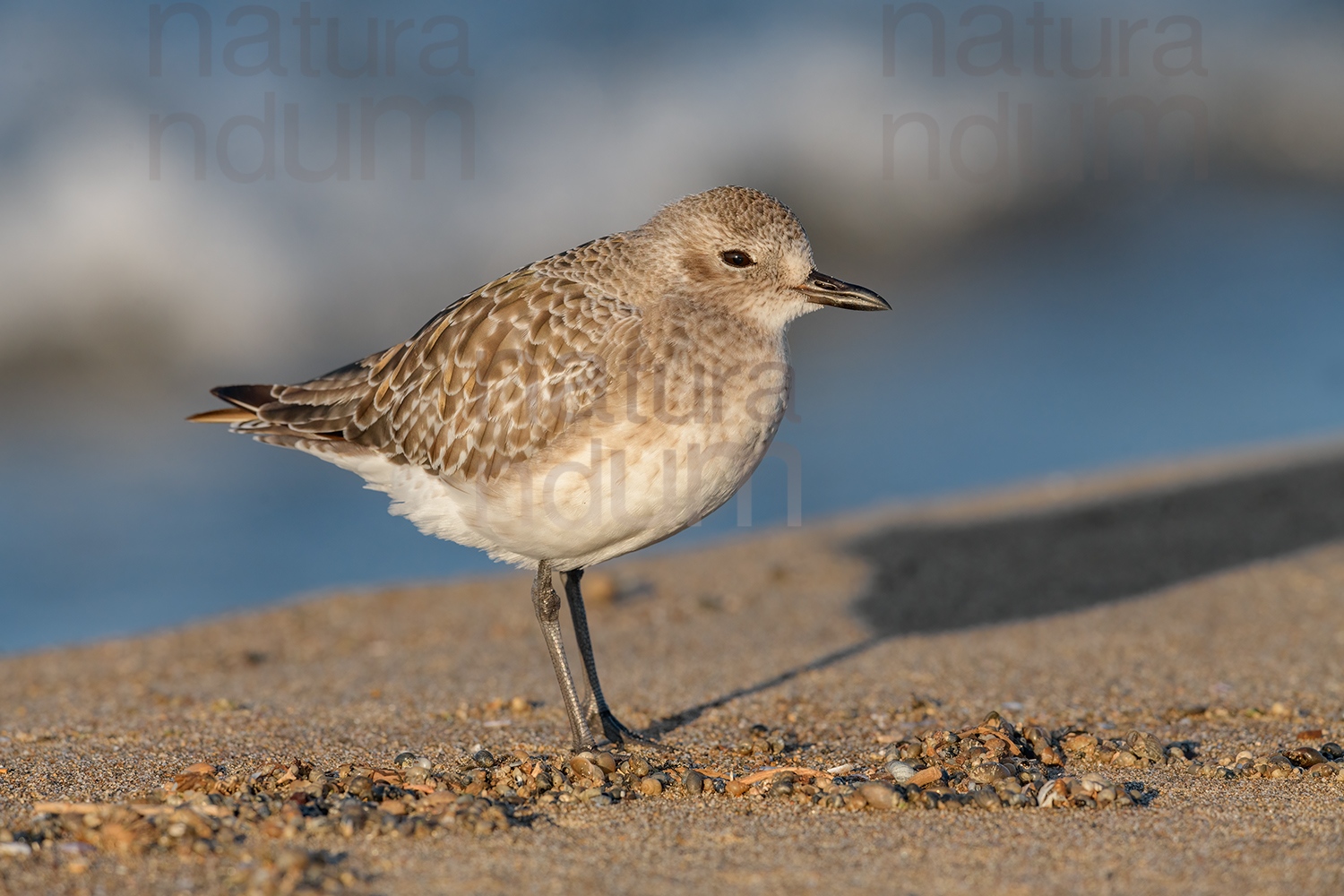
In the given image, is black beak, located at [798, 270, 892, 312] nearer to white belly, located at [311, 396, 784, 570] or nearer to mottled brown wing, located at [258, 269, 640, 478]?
white belly, located at [311, 396, 784, 570]

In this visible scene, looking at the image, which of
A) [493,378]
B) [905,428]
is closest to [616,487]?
[493,378]

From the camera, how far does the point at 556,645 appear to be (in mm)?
5238

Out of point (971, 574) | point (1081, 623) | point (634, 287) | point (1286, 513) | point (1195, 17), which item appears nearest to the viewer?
point (634, 287)

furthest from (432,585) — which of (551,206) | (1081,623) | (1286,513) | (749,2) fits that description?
(749,2)

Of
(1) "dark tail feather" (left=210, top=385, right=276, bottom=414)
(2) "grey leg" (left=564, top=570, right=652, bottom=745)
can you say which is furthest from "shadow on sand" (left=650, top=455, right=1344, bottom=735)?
(1) "dark tail feather" (left=210, top=385, right=276, bottom=414)

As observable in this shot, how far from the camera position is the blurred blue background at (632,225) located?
11305mm

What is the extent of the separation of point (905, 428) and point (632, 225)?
20.7ft

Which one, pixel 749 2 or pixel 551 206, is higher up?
pixel 749 2

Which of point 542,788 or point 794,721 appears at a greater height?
point 542,788

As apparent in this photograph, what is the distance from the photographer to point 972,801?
3.98m

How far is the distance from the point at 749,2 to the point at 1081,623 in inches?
601

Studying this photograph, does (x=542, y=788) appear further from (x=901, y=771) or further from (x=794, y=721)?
(x=794, y=721)

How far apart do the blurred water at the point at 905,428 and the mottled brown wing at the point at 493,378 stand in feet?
14.8

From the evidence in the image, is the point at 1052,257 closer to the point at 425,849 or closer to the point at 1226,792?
the point at 1226,792
